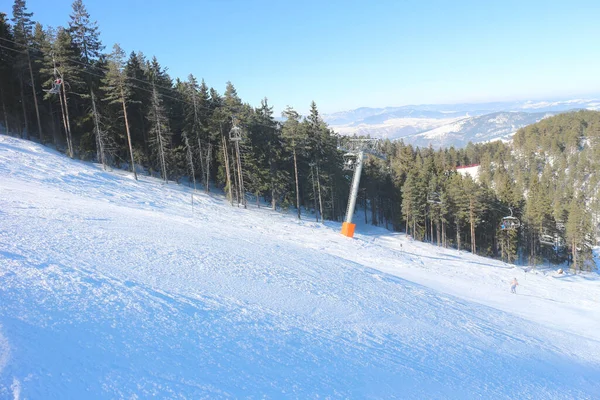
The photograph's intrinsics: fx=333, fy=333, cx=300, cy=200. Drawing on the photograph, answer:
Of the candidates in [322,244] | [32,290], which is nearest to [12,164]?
[322,244]

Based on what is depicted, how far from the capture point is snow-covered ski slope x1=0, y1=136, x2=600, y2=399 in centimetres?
434

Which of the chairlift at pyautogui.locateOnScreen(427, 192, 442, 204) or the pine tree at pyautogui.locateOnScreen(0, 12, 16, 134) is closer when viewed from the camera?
the pine tree at pyautogui.locateOnScreen(0, 12, 16, 134)

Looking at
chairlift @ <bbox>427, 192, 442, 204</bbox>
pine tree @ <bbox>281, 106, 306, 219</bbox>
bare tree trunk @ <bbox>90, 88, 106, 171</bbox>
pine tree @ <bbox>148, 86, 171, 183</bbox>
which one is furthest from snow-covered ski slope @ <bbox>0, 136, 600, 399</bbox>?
chairlift @ <bbox>427, 192, 442, 204</bbox>

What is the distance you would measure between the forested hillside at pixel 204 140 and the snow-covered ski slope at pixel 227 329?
25.2m

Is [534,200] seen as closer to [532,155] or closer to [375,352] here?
[375,352]

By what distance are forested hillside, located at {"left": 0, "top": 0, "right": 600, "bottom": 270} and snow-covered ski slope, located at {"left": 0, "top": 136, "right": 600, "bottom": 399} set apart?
82.8 feet

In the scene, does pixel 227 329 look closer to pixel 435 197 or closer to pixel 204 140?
pixel 204 140

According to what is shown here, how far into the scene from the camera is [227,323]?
6.27 metres

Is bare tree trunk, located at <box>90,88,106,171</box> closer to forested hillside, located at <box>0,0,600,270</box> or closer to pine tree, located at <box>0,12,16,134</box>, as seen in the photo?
forested hillside, located at <box>0,0,600,270</box>

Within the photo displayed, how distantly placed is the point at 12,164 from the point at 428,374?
30.5 metres

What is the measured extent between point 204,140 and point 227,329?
131ft

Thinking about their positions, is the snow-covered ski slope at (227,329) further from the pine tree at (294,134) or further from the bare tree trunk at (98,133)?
the pine tree at (294,134)

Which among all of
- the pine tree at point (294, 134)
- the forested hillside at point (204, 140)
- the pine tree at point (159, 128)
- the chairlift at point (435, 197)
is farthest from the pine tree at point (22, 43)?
the chairlift at point (435, 197)

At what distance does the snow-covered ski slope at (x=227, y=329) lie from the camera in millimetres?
4336
